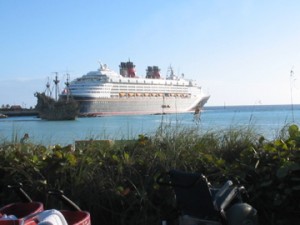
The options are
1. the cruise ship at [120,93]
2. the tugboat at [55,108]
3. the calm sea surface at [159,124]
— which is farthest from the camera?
the cruise ship at [120,93]

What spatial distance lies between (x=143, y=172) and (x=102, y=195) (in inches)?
16.4

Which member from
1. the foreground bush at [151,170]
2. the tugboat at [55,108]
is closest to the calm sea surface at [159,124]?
the foreground bush at [151,170]

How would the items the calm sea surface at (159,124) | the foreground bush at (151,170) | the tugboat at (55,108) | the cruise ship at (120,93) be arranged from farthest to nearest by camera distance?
1. the cruise ship at (120,93)
2. the tugboat at (55,108)
3. the calm sea surface at (159,124)
4. the foreground bush at (151,170)

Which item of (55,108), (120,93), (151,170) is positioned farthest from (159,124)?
(120,93)

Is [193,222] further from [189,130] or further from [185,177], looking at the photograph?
[189,130]

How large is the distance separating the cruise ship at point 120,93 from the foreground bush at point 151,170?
67.2 m

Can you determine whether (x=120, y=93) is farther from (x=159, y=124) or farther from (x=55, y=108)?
(x=159, y=124)

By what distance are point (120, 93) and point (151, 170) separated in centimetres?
7393

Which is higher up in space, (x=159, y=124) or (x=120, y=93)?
(x=120, y=93)

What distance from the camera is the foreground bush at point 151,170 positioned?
3.41m

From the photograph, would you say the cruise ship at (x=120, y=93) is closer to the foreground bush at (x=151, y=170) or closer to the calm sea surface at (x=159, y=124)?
the calm sea surface at (x=159, y=124)

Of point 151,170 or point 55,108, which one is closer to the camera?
point 151,170

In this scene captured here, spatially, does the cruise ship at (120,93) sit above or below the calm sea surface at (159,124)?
above

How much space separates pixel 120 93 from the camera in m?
77.6
